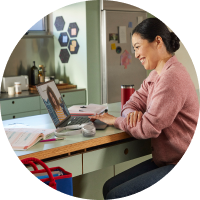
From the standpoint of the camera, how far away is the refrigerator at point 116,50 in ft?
12.8

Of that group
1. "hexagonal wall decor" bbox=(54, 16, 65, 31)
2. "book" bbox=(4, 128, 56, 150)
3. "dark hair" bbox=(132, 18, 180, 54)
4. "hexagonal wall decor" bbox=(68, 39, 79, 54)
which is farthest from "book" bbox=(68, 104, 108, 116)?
"hexagonal wall decor" bbox=(54, 16, 65, 31)

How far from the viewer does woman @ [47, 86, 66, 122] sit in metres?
1.87

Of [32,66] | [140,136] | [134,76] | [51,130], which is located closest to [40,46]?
[32,66]

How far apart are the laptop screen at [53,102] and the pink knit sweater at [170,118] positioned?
1.29 feet

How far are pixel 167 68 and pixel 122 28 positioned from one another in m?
2.50

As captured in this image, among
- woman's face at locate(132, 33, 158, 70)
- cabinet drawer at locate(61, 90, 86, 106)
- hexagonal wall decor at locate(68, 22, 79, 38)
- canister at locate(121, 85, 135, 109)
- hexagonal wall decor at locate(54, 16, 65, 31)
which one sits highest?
hexagonal wall decor at locate(54, 16, 65, 31)

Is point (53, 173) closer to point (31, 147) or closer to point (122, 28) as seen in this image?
point (31, 147)

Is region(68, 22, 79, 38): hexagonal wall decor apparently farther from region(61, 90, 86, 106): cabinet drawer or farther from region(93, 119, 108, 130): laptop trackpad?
region(93, 119, 108, 130): laptop trackpad

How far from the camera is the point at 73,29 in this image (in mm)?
3988

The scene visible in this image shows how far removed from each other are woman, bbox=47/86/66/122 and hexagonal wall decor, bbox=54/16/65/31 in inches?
97.6

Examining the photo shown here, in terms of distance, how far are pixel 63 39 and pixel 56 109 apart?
8.33ft

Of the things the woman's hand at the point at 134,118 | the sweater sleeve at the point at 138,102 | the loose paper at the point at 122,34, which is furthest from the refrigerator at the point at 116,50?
the woman's hand at the point at 134,118

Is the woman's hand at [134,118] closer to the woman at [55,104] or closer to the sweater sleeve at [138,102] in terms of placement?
the sweater sleeve at [138,102]

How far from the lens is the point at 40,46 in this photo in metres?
4.28
